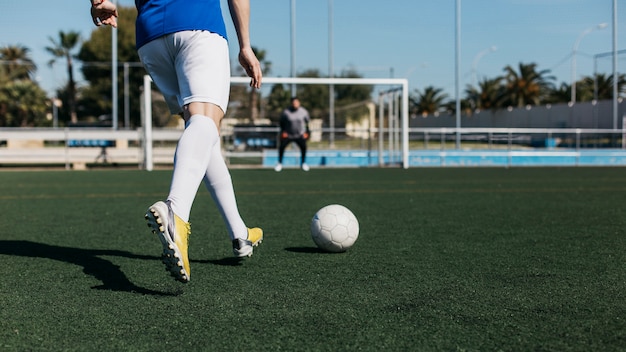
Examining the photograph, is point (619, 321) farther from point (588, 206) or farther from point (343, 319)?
point (588, 206)

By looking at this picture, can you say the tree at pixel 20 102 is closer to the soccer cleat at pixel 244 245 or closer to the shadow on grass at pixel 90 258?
the shadow on grass at pixel 90 258

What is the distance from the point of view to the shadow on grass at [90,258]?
118 inches

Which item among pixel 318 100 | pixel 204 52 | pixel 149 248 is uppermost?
pixel 318 100

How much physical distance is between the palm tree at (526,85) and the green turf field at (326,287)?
5982 cm

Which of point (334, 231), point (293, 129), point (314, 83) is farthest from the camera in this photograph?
point (314, 83)

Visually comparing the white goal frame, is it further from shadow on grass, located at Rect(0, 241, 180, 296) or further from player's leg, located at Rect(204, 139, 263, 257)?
player's leg, located at Rect(204, 139, 263, 257)

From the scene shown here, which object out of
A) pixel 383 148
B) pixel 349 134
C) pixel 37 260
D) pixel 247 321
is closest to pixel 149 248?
pixel 37 260

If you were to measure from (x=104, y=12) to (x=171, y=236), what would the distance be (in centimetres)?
135

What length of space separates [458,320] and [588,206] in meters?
5.24

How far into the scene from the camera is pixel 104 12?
3291mm

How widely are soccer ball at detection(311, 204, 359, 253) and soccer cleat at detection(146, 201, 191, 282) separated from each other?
57.4 inches

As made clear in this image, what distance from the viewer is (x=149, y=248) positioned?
4.23 meters

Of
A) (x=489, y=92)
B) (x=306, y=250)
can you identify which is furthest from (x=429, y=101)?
(x=306, y=250)

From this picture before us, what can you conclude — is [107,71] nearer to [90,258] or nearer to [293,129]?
[293,129]
